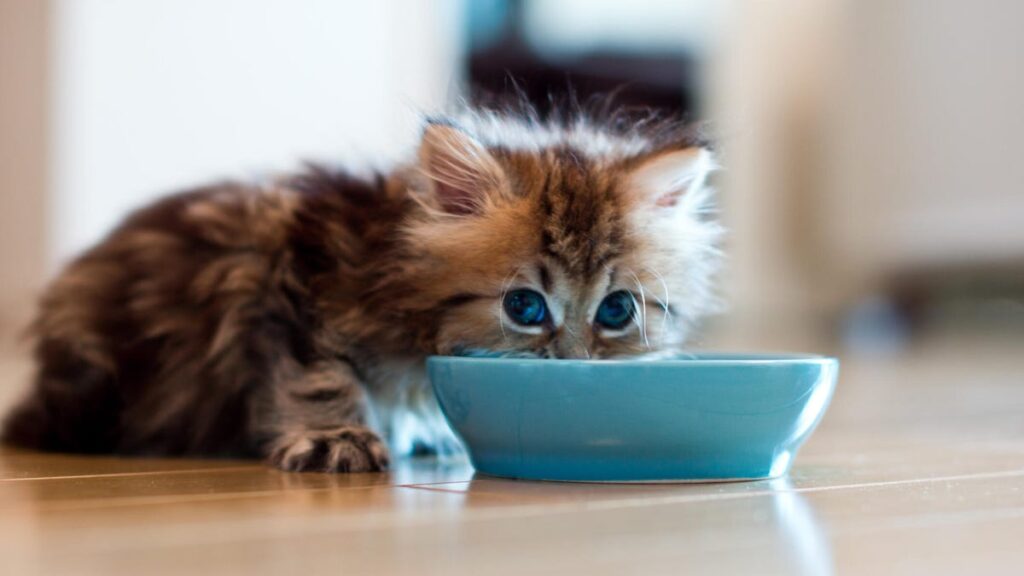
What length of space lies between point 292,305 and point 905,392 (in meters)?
2.34

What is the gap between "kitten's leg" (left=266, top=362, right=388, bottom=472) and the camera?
183 cm

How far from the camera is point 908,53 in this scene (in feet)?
20.6

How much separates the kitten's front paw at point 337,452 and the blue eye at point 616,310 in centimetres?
39

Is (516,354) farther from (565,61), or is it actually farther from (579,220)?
(565,61)

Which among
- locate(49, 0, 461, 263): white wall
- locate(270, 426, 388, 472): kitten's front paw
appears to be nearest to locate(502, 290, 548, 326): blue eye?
locate(270, 426, 388, 472): kitten's front paw

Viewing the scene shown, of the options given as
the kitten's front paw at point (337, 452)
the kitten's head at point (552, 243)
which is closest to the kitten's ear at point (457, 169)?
the kitten's head at point (552, 243)

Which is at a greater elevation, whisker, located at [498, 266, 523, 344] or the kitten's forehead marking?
the kitten's forehead marking

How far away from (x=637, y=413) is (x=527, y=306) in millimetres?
277

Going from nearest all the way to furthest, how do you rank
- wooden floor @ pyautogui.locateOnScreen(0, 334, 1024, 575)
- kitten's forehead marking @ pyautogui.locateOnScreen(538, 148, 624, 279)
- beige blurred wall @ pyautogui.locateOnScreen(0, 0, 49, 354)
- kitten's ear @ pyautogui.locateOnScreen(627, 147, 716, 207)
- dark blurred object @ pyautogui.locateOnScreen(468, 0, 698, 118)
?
wooden floor @ pyautogui.locateOnScreen(0, 334, 1024, 575) → kitten's forehead marking @ pyautogui.locateOnScreen(538, 148, 624, 279) → kitten's ear @ pyautogui.locateOnScreen(627, 147, 716, 207) → beige blurred wall @ pyautogui.locateOnScreen(0, 0, 49, 354) → dark blurred object @ pyautogui.locateOnScreen(468, 0, 698, 118)

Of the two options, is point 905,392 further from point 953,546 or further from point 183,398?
point 953,546

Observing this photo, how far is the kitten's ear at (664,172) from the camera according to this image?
1.85m

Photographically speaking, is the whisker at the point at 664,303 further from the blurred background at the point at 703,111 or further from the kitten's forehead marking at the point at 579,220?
the blurred background at the point at 703,111

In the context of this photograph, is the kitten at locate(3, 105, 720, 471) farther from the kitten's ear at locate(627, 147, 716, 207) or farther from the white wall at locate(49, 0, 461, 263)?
the white wall at locate(49, 0, 461, 263)

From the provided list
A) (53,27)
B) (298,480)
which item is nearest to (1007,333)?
(53,27)
